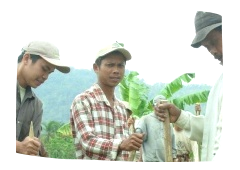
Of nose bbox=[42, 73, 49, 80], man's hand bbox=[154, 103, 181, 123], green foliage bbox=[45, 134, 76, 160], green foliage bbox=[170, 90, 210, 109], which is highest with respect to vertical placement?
nose bbox=[42, 73, 49, 80]

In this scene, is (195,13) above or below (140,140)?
above

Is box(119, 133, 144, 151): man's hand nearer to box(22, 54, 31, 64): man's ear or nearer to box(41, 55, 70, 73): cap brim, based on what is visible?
box(41, 55, 70, 73): cap brim

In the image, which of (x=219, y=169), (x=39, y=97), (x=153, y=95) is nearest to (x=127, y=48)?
Result: (x=153, y=95)

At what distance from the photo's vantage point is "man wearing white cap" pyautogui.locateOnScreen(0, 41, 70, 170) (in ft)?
8.26

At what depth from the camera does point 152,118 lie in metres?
2.62

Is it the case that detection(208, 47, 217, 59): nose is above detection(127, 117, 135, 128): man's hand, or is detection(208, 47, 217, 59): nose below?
above

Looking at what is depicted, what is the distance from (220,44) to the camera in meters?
2.55

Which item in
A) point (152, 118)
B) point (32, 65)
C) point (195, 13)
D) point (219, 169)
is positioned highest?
point (195, 13)

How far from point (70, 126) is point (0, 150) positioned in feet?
0.83

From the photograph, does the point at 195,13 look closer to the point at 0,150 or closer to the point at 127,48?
the point at 127,48

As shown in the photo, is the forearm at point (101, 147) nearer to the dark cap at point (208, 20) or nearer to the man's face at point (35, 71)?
the man's face at point (35, 71)

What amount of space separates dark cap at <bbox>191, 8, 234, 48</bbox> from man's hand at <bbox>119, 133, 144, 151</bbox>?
0.39 metres

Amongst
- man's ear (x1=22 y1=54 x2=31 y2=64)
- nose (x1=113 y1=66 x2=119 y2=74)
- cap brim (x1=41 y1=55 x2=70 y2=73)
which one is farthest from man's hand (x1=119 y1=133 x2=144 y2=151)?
man's ear (x1=22 y1=54 x2=31 y2=64)

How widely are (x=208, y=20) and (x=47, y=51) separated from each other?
57cm
